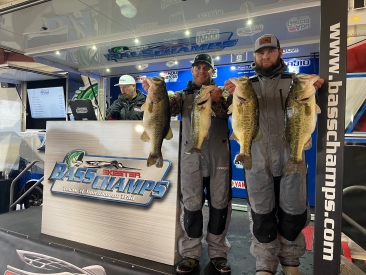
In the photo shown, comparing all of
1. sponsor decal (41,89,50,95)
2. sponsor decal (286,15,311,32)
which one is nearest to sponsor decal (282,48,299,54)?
sponsor decal (286,15,311,32)

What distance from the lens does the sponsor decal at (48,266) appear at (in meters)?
2.07

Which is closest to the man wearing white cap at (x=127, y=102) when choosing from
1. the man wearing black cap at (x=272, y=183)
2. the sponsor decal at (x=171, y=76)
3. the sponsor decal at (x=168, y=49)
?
the sponsor decal at (x=168, y=49)

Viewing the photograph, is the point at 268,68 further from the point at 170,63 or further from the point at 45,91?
the point at 45,91

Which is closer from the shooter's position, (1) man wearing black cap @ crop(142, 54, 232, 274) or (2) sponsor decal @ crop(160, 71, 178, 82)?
(1) man wearing black cap @ crop(142, 54, 232, 274)

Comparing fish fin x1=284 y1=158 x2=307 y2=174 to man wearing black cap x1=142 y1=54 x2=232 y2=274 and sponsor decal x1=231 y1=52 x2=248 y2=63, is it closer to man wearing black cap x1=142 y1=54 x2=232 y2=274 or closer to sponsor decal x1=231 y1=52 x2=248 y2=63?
man wearing black cap x1=142 y1=54 x2=232 y2=274

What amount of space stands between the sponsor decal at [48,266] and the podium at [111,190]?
28cm

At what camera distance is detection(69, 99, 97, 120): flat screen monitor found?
8.92 feet

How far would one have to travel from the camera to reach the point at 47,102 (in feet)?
20.0

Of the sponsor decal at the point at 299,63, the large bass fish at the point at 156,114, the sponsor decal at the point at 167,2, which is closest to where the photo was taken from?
the large bass fish at the point at 156,114

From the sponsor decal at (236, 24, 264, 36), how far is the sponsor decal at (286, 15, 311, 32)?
0.33 metres

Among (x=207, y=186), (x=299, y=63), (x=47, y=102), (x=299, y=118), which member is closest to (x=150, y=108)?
(x=207, y=186)

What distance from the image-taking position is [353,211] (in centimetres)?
259

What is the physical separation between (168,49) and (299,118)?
313cm

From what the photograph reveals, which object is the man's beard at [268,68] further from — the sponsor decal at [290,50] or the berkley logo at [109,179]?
the sponsor decal at [290,50]
